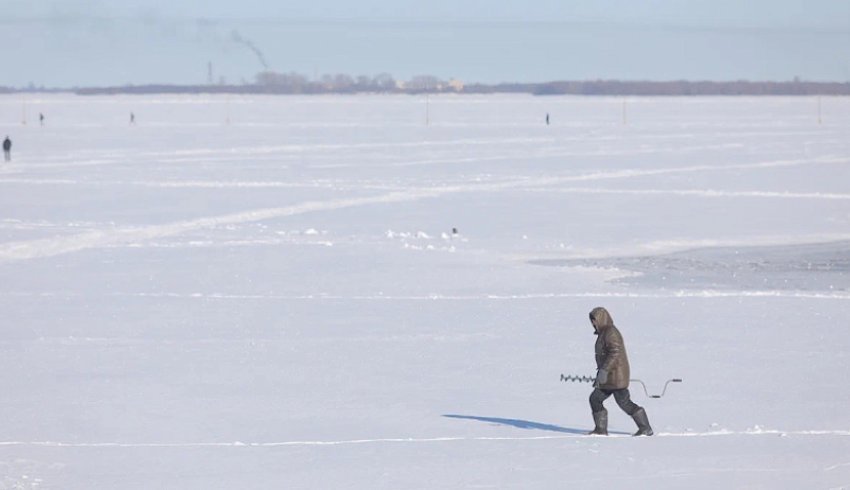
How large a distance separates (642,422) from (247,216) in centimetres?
1444

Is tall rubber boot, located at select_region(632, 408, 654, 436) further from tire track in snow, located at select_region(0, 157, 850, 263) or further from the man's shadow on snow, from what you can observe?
tire track in snow, located at select_region(0, 157, 850, 263)

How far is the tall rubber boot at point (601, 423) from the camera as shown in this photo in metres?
7.80

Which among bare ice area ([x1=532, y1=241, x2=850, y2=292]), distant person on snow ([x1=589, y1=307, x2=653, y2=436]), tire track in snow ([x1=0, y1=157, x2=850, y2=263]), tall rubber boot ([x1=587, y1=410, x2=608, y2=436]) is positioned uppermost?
distant person on snow ([x1=589, y1=307, x2=653, y2=436])

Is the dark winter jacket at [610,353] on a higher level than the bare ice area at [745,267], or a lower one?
higher

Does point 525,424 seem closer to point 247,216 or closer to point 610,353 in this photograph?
point 610,353

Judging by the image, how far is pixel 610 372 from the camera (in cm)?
764

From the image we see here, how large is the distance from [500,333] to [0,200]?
15.3 m

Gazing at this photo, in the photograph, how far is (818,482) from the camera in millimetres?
6668

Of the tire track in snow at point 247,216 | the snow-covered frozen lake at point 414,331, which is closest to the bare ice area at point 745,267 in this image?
the snow-covered frozen lake at point 414,331

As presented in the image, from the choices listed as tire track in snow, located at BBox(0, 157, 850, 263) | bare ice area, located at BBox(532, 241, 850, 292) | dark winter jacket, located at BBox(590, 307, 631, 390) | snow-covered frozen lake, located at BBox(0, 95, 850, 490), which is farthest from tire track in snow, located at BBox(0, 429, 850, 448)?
tire track in snow, located at BBox(0, 157, 850, 263)

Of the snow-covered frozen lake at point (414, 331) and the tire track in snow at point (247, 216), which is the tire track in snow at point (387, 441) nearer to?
the snow-covered frozen lake at point (414, 331)

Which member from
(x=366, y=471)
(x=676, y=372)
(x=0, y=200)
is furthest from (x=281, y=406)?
(x=0, y=200)

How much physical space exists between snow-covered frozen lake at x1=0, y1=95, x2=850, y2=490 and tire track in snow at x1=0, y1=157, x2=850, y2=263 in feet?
0.31

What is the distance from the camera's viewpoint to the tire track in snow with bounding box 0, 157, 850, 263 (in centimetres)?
1770
